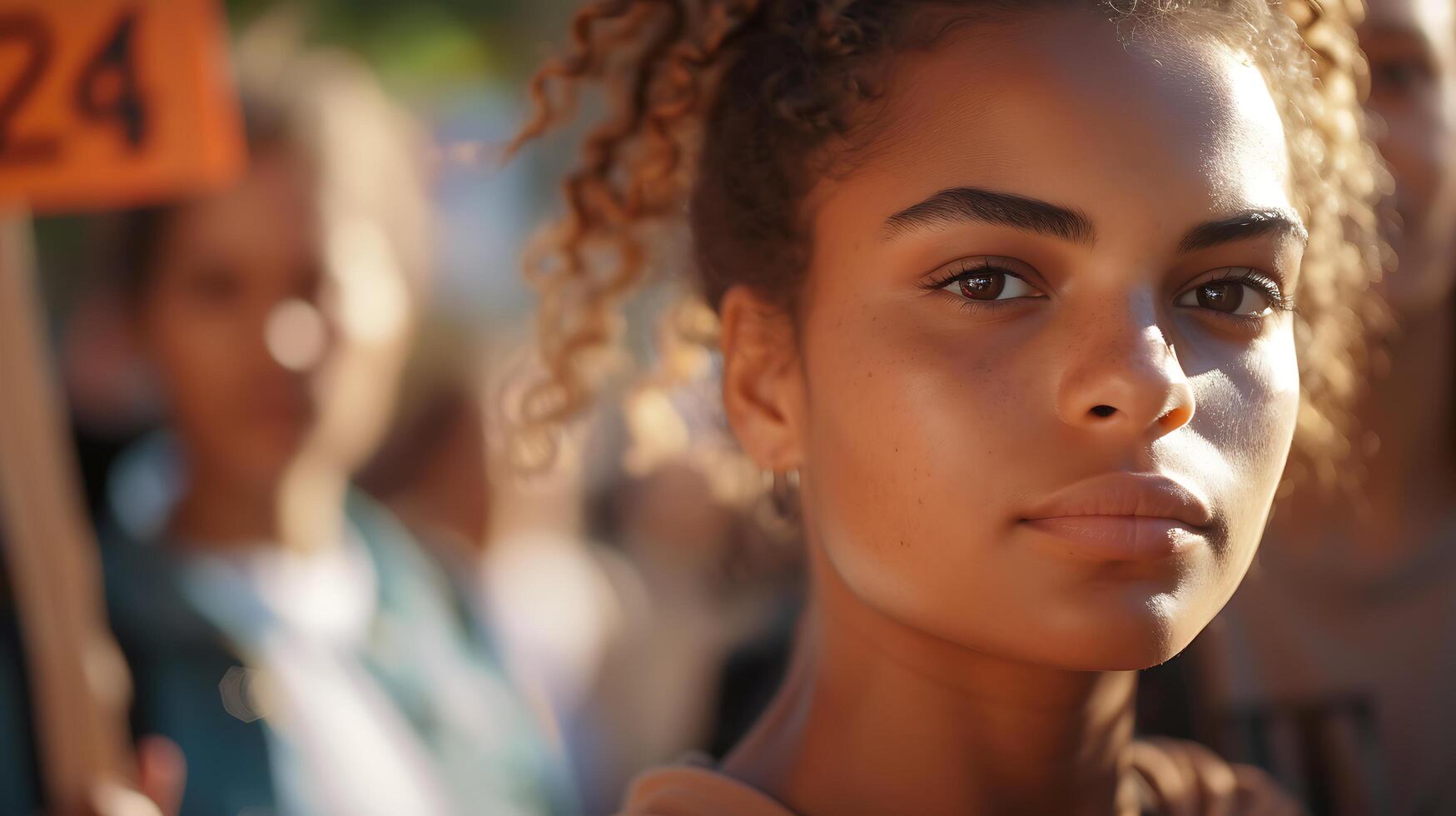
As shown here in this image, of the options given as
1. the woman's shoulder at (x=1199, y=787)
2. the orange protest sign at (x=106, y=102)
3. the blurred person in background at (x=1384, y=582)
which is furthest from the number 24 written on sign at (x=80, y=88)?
the blurred person in background at (x=1384, y=582)

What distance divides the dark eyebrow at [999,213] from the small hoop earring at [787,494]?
0.50 metres

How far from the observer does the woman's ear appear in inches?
47.9

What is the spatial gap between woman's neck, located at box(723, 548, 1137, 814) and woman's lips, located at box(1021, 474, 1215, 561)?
0.21 metres

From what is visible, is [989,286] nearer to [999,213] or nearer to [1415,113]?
[999,213]

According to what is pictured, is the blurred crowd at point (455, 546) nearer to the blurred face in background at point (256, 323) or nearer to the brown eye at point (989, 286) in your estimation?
the blurred face in background at point (256, 323)

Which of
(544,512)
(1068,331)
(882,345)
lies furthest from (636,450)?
(544,512)

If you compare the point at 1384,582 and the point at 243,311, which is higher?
the point at 243,311

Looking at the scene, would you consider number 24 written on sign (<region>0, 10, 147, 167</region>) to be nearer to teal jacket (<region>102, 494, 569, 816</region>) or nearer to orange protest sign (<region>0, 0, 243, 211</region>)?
orange protest sign (<region>0, 0, 243, 211</region>)

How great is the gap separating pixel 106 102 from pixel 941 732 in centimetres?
118

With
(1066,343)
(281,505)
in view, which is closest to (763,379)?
(1066,343)

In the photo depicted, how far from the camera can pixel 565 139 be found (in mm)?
2883

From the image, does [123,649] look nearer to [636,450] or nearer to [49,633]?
[49,633]

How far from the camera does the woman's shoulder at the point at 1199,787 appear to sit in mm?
1342

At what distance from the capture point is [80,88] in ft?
4.77
